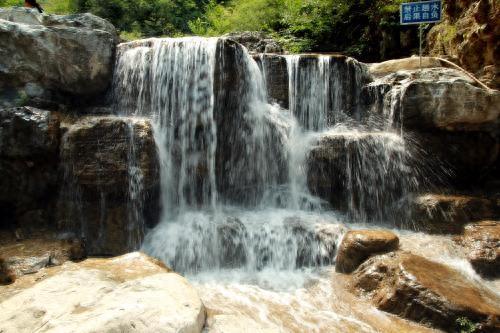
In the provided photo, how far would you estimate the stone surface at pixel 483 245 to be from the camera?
5.38m

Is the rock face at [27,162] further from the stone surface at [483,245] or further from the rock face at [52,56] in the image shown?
the stone surface at [483,245]

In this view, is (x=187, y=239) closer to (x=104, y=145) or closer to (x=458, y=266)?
(x=104, y=145)

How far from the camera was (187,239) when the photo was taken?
20.5 ft

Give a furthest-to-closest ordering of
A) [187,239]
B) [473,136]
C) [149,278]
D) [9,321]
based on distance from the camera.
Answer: [473,136]
[187,239]
[149,278]
[9,321]

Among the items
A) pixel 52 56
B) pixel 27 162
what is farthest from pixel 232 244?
pixel 52 56

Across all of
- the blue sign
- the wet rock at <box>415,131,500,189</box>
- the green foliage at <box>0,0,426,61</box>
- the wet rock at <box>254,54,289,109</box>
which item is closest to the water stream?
the wet rock at <box>254,54,289,109</box>

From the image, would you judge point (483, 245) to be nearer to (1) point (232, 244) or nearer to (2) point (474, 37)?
(1) point (232, 244)

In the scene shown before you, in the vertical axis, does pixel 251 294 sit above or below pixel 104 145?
below

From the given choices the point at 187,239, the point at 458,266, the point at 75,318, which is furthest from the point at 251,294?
the point at 458,266

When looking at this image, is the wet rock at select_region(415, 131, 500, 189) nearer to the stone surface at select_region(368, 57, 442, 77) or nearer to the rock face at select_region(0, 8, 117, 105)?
the stone surface at select_region(368, 57, 442, 77)

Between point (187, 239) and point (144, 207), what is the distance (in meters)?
1.08

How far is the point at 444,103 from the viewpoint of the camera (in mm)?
7355

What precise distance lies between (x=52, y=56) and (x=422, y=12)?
8283 millimetres

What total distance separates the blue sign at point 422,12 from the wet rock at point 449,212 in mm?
4129
